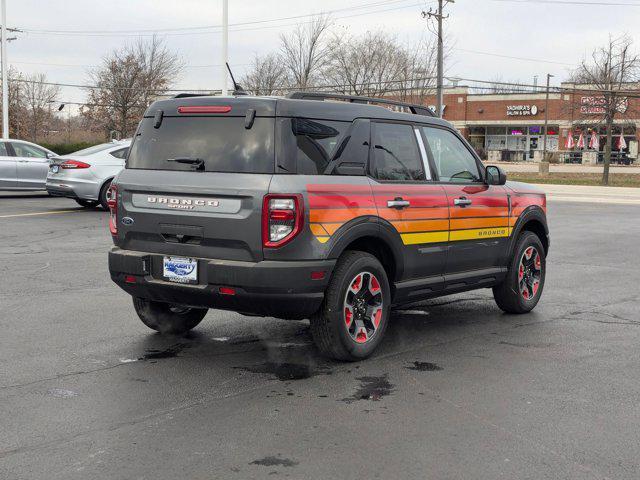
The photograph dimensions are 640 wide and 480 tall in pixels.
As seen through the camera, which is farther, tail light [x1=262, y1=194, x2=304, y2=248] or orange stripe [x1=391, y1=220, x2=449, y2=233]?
orange stripe [x1=391, y1=220, x2=449, y2=233]

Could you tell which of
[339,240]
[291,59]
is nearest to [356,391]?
[339,240]

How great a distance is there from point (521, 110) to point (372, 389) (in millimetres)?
73378

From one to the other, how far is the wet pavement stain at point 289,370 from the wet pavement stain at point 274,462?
147 centimetres

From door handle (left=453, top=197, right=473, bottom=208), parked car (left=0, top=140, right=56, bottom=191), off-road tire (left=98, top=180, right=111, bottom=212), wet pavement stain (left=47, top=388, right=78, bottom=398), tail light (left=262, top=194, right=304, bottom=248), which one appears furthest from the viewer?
parked car (left=0, top=140, right=56, bottom=191)

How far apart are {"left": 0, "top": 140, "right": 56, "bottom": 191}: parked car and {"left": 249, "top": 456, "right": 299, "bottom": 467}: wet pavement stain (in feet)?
60.1

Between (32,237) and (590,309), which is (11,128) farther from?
(590,309)

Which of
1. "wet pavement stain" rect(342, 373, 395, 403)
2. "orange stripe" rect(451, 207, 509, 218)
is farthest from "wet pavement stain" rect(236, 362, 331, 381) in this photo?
"orange stripe" rect(451, 207, 509, 218)

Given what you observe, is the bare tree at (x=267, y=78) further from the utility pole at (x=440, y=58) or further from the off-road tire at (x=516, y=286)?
the off-road tire at (x=516, y=286)

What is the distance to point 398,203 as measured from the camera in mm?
6168

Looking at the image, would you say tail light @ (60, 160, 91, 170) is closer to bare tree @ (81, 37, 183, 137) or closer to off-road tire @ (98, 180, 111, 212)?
off-road tire @ (98, 180, 111, 212)

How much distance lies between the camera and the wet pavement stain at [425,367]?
5.80m

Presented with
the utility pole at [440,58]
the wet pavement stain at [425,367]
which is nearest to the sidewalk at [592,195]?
the utility pole at [440,58]

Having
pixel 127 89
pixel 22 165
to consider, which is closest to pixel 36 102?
pixel 127 89

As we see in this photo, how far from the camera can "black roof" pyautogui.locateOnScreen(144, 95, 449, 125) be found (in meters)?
5.60
